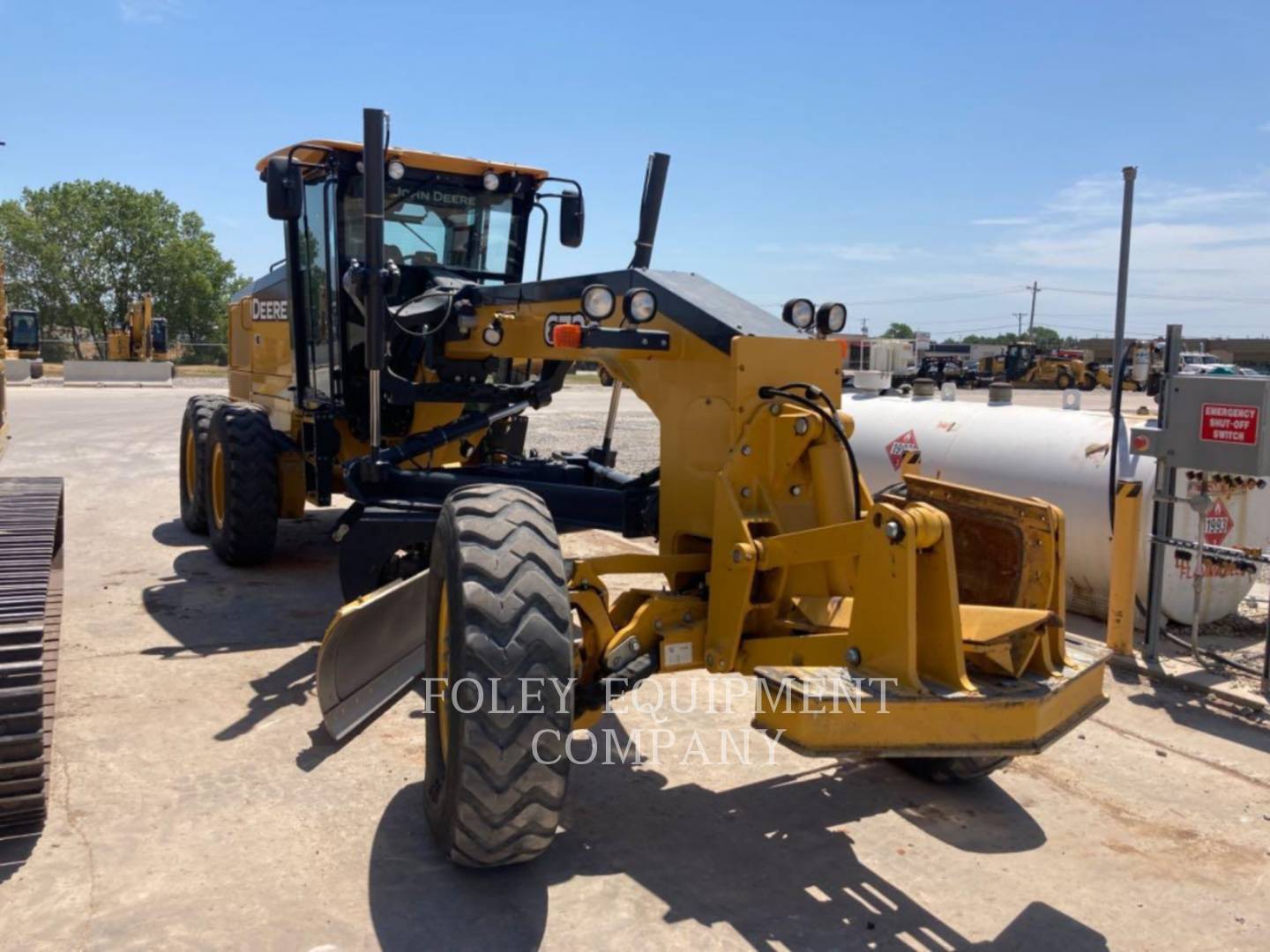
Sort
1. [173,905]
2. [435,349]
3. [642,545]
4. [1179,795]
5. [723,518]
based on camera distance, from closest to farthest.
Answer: [173,905], [723,518], [1179,795], [435,349], [642,545]

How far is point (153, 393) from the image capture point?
104 feet

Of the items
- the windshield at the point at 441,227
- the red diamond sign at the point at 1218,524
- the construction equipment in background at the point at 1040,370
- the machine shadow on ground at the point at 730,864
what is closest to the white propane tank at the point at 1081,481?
the red diamond sign at the point at 1218,524

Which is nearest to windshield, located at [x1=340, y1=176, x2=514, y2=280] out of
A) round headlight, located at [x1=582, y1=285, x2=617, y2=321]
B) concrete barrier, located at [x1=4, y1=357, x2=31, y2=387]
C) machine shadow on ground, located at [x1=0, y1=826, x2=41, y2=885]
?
round headlight, located at [x1=582, y1=285, x2=617, y2=321]

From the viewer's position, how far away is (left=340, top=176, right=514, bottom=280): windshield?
7586mm

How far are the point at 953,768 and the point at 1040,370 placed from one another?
48789 millimetres

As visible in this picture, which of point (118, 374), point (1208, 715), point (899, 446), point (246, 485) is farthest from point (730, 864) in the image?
point (118, 374)

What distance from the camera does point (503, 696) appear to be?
11.4ft

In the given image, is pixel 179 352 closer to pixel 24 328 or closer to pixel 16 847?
pixel 24 328

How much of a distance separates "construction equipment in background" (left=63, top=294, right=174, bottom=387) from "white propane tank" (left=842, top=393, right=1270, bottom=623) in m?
33.9

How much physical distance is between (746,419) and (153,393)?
31.2 m

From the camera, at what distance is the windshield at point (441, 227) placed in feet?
24.9

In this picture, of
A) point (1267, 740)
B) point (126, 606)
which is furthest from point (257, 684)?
point (1267, 740)

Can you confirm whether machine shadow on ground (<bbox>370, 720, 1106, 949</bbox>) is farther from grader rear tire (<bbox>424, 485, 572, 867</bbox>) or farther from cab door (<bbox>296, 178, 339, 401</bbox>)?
cab door (<bbox>296, 178, 339, 401</bbox>)

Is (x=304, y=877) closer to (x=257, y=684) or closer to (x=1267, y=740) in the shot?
(x=257, y=684)
